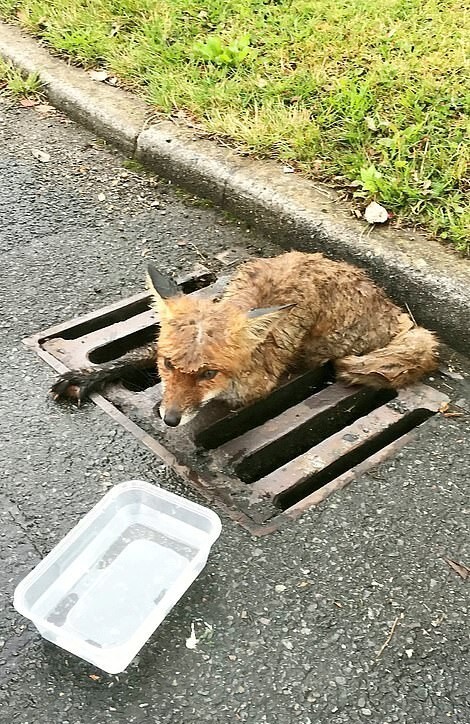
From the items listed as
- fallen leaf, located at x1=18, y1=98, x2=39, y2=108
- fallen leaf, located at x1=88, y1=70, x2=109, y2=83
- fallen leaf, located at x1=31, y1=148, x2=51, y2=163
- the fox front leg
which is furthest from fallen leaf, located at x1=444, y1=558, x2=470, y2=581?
fallen leaf, located at x1=18, y1=98, x2=39, y2=108

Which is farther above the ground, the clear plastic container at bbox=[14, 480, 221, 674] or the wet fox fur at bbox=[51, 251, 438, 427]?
the wet fox fur at bbox=[51, 251, 438, 427]

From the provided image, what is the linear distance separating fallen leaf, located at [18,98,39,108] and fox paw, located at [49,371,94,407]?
10.5 ft

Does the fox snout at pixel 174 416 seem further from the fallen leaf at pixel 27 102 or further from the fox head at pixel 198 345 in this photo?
the fallen leaf at pixel 27 102

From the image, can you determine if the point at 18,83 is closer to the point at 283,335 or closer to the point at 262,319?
the point at 283,335

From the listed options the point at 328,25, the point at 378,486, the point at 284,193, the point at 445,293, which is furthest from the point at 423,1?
the point at 378,486

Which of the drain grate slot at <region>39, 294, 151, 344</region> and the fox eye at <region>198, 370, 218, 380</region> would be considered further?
the drain grate slot at <region>39, 294, 151, 344</region>

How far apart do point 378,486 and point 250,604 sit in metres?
0.79

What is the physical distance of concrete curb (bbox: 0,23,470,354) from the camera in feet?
12.7

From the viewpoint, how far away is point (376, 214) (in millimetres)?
4180

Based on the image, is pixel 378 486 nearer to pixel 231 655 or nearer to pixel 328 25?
pixel 231 655

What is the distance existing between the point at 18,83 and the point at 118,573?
4.51 metres

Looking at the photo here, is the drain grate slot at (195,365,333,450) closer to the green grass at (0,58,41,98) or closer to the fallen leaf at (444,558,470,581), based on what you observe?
the fallen leaf at (444,558,470,581)

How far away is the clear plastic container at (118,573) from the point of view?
7.98 feet

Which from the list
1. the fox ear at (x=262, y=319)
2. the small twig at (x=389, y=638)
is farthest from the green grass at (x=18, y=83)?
the small twig at (x=389, y=638)
